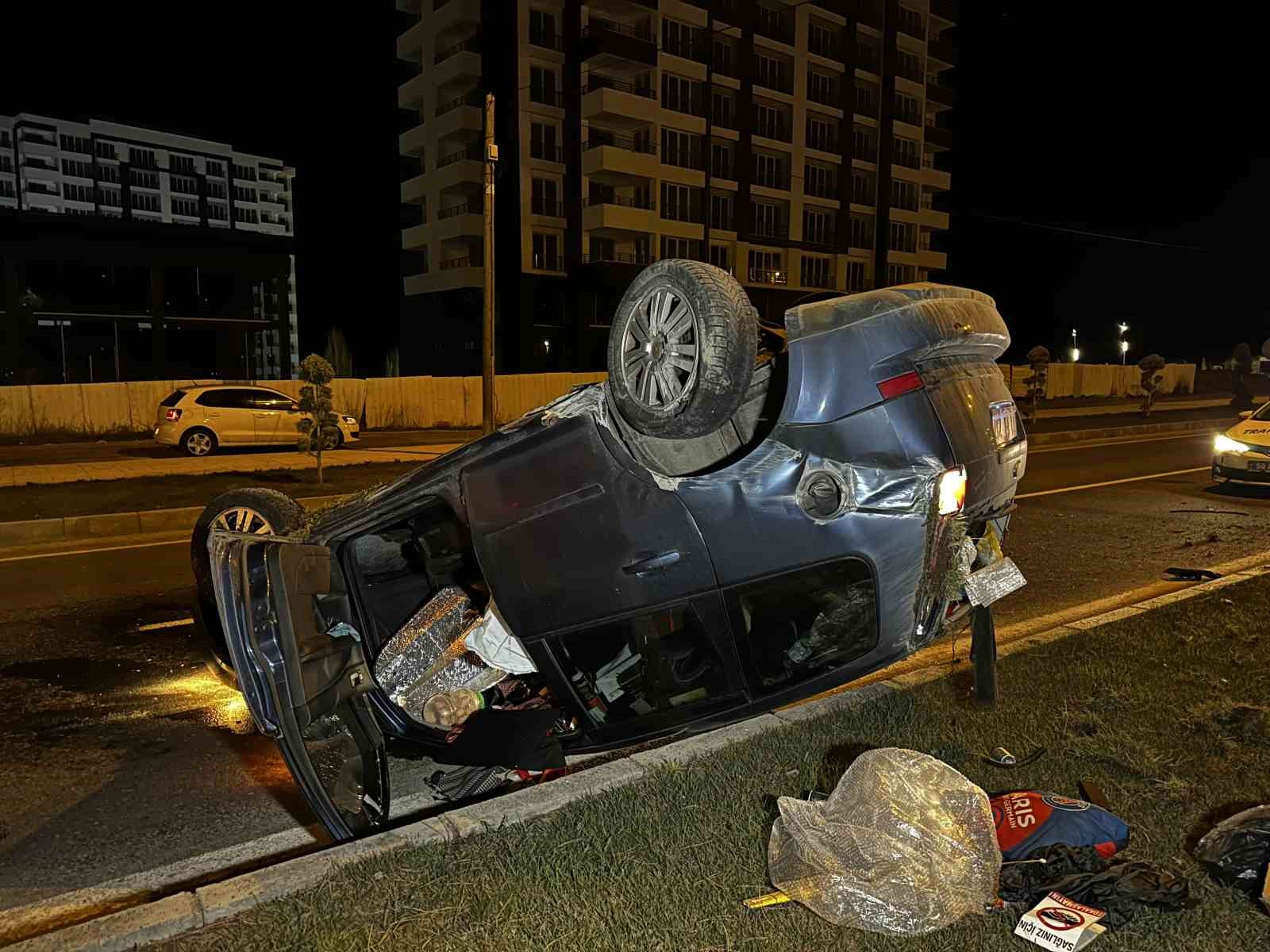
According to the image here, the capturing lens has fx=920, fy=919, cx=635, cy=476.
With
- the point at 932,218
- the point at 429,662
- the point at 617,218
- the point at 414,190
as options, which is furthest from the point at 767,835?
the point at 932,218

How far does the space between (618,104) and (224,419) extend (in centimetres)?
2849

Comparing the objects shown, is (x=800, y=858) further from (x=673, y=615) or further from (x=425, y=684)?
(x=425, y=684)

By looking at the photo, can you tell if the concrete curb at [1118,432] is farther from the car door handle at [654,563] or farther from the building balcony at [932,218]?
the building balcony at [932,218]

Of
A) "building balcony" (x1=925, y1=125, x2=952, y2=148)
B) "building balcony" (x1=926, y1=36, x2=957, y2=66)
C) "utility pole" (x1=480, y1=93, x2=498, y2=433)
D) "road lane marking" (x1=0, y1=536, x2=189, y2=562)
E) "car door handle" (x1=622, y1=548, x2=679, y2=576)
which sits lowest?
"road lane marking" (x1=0, y1=536, x2=189, y2=562)

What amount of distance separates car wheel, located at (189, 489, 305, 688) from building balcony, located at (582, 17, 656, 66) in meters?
40.6

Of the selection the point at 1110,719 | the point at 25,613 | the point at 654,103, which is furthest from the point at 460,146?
the point at 1110,719

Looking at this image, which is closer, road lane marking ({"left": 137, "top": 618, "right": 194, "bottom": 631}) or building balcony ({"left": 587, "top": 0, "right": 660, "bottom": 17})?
road lane marking ({"left": 137, "top": 618, "right": 194, "bottom": 631})

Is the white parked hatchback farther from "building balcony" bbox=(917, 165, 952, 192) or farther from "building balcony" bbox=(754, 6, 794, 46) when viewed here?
"building balcony" bbox=(917, 165, 952, 192)

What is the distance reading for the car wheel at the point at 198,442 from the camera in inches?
717

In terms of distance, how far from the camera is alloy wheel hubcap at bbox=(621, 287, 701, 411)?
9.75 feet

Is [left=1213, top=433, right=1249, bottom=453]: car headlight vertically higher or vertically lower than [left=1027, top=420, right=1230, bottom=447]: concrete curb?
higher

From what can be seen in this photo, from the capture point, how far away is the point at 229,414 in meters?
18.5

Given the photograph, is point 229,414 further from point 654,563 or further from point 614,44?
point 614,44

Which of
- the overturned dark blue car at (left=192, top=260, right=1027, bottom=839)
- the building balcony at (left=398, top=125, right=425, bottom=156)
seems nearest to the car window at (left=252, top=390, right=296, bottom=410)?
the overturned dark blue car at (left=192, top=260, right=1027, bottom=839)
